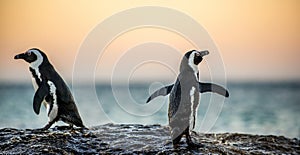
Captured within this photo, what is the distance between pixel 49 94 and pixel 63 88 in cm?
15

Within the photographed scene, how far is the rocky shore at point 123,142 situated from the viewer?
143 inches

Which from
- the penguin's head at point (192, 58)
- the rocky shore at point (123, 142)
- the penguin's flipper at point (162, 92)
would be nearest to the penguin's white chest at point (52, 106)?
the rocky shore at point (123, 142)

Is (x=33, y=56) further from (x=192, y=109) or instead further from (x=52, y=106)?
(x=192, y=109)

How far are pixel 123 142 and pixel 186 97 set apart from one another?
64 centimetres

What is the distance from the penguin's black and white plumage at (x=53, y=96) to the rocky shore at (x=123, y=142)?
0.22 meters

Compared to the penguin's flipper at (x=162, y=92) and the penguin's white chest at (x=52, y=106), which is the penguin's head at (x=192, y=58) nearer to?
the penguin's flipper at (x=162, y=92)

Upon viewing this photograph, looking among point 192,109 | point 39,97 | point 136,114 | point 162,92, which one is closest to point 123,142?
point 192,109

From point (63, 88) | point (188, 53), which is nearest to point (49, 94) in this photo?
point (63, 88)

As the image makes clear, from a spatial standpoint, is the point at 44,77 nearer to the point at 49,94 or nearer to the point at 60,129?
the point at 49,94

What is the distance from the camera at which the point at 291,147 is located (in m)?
4.36

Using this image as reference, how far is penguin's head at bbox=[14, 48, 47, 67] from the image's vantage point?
15.7 ft

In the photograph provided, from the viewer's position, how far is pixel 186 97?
387 centimetres

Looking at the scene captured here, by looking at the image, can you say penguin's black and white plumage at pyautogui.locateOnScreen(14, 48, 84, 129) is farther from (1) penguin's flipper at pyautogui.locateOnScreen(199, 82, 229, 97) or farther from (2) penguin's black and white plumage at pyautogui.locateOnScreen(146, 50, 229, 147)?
(1) penguin's flipper at pyautogui.locateOnScreen(199, 82, 229, 97)

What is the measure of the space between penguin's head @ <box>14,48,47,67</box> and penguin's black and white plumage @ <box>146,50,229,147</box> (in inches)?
61.3
